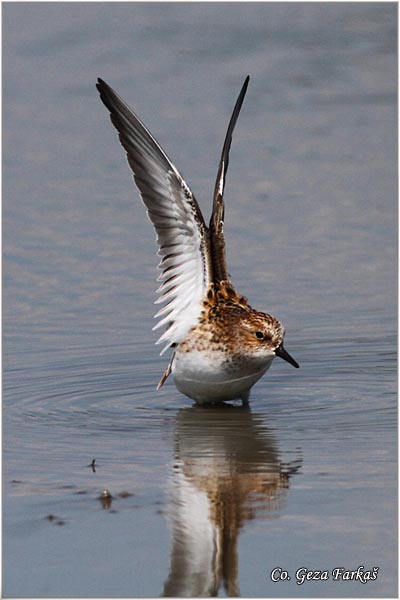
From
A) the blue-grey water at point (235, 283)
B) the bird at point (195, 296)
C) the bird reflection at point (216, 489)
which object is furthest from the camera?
the bird at point (195, 296)

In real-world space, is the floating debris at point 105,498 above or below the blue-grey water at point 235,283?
below

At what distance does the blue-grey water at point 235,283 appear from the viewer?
5.53 metres

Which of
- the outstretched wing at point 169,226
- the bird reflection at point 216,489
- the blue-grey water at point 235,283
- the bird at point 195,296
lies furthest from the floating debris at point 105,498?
the outstretched wing at point 169,226

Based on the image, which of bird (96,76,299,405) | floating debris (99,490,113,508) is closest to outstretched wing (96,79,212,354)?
bird (96,76,299,405)

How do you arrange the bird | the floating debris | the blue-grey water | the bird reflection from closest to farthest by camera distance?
the bird reflection → the blue-grey water → the floating debris → the bird

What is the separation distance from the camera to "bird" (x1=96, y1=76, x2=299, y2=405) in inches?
315

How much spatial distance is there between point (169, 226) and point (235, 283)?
2366 millimetres

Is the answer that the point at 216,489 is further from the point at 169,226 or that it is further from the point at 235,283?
the point at 235,283

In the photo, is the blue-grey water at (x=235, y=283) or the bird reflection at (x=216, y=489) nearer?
the bird reflection at (x=216, y=489)

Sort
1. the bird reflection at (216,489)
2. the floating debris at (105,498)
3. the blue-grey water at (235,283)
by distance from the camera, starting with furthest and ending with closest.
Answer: the floating debris at (105,498) < the blue-grey water at (235,283) < the bird reflection at (216,489)

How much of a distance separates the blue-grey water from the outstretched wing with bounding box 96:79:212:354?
65cm

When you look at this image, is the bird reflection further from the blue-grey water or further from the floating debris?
the floating debris

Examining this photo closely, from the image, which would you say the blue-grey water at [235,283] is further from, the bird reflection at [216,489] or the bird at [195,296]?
the bird at [195,296]

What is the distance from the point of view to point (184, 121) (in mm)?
14227
